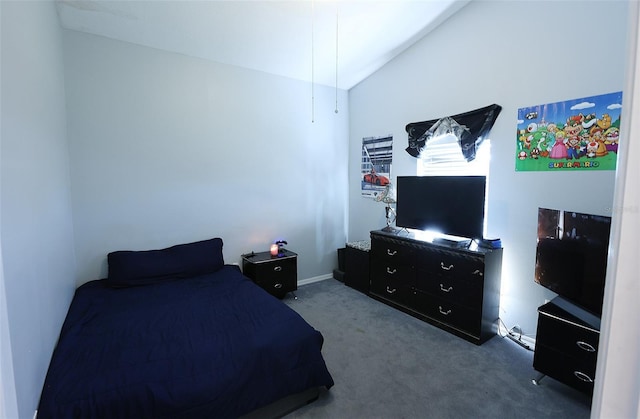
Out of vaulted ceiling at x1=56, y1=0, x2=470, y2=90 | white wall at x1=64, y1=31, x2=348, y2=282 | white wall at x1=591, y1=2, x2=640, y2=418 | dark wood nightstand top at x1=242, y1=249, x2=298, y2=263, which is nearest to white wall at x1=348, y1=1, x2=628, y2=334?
vaulted ceiling at x1=56, y1=0, x2=470, y2=90

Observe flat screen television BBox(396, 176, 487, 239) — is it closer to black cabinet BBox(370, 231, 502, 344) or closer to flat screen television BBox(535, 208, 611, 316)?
black cabinet BBox(370, 231, 502, 344)

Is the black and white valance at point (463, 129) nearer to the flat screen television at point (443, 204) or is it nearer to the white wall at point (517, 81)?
the white wall at point (517, 81)

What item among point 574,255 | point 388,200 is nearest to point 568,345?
point 574,255

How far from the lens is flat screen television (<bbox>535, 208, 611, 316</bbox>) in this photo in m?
1.82

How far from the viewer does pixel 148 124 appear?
2.94m

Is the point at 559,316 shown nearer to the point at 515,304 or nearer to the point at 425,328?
the point at 515,304

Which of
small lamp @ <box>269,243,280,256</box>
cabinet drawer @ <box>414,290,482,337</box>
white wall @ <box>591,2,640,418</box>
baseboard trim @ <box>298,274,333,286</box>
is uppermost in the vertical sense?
white wall @ <box>591,2,640,418</box>

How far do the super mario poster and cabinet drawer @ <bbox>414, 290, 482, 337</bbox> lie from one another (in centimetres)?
136

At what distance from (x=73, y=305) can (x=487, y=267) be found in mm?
3396

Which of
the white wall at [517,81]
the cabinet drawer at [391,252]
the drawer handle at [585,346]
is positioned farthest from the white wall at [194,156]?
the drawer handle at [585,346]

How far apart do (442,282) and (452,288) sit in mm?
105

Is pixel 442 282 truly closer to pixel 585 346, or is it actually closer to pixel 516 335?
pixel 516 335

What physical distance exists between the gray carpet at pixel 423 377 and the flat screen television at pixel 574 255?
669 mm

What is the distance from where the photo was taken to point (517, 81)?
8.22ft
